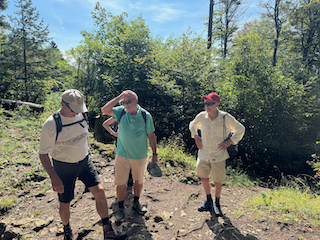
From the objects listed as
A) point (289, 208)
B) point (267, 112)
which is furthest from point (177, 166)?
point (267, 112)

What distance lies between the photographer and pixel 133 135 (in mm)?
2859

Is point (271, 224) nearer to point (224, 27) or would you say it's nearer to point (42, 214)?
point (42, 214)

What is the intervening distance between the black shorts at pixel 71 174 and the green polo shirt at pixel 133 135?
0.56m

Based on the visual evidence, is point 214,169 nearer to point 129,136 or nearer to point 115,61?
point 129,136

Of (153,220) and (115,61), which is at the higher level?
(115,61)

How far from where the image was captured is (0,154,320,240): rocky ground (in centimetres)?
285

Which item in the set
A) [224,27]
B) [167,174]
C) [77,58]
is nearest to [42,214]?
[167,174]

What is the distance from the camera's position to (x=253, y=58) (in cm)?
790

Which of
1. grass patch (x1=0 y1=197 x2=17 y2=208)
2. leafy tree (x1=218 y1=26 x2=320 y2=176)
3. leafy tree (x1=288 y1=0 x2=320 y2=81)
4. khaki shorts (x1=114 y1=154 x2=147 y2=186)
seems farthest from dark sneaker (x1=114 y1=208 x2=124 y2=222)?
leafy tree (x1=288 y1=0 x2=320 y2=81)

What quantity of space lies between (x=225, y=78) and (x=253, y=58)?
4.54 ft

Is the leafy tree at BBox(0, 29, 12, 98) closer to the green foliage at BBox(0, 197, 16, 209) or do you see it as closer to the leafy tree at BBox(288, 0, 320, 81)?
the green foliage at BBox(0, 197, 16, 209)

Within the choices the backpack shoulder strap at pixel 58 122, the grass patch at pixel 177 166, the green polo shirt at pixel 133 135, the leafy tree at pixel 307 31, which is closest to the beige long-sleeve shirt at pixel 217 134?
the green polo shirt at pixel 133 135

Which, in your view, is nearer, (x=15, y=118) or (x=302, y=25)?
(x=15, y=118)

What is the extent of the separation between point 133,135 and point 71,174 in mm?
975
